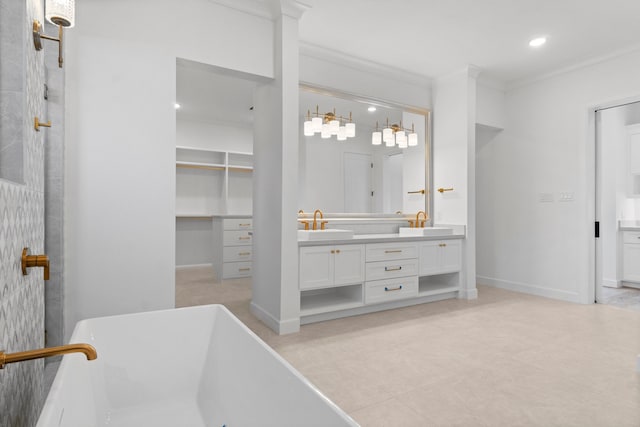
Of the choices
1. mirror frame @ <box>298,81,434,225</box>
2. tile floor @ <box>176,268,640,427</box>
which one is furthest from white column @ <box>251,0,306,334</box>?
mirror frame @ <box>298,81,434,225</box>

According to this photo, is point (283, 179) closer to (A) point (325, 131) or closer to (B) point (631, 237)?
(A) point (325, 131)

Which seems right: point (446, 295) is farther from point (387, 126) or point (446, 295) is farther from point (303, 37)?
point (303, 37)

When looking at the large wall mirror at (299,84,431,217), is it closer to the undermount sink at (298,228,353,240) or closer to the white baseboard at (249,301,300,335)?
the undermount sink at (298,228,353,240)

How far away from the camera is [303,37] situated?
341 centimetres

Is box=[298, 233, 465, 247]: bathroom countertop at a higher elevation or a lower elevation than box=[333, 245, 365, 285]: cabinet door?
higher

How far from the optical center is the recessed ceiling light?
11.4 ft

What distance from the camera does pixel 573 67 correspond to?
4.00 m

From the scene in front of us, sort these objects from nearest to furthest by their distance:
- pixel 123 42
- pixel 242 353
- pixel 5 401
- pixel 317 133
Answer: pixel 5 401 < pixel 242 353 < pixel 123 42 < pixel 317 133

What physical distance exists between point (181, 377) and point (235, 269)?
12.1ft

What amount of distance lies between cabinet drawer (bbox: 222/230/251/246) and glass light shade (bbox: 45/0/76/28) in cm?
367

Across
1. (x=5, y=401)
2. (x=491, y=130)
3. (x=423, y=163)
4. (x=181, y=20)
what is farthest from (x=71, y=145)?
(x=491, y=130)

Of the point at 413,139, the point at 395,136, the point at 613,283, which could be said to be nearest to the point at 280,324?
the point at 395,136

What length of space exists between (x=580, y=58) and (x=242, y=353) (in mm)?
4603

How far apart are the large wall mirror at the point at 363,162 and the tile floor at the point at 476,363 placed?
1.29m
